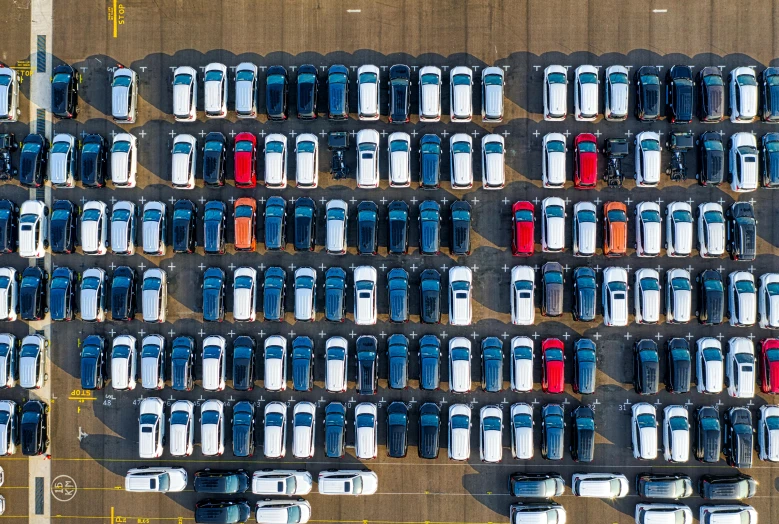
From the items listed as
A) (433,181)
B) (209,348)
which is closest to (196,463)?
(209,348)

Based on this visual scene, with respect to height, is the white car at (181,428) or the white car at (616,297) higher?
the white car at (616,297)

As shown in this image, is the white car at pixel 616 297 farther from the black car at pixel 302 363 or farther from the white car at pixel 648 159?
the black car at pixel 302 363

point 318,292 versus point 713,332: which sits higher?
point 318,292

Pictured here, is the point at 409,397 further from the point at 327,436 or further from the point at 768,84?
the point at 768,84

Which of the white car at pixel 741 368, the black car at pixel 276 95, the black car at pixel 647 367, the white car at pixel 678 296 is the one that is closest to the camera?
the white car at pixel 741 368

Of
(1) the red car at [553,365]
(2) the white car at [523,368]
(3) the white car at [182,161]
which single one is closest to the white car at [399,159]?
(3) the white car at [182,161]

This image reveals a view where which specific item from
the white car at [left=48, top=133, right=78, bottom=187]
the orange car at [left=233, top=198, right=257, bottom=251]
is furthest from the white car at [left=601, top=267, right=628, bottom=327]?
the white car at [left=48, top=133, right=78, bottom=187]
